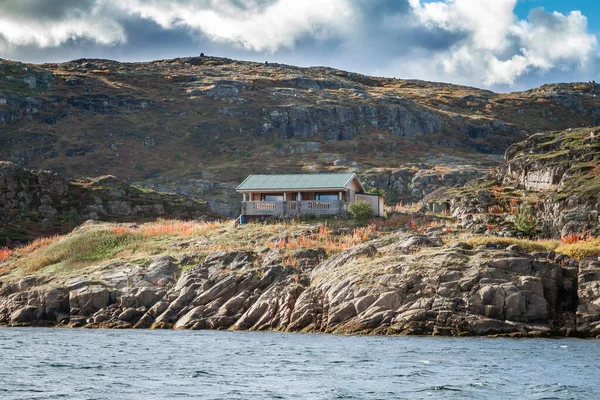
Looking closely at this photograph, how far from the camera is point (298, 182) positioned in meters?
85.4

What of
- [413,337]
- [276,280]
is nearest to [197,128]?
[276,280]

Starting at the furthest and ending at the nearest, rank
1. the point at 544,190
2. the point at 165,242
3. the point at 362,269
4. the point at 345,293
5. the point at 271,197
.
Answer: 1. the point at 271,197
2. the point at 544,190
3. the point at 165,242
4. the point at 362,269
5. the point at 345,293

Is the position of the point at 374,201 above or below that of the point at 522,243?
above

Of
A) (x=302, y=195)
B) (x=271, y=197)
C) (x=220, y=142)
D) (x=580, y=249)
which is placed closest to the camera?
(x=580, y=249)

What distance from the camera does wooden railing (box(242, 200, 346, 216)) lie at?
82.4 metres

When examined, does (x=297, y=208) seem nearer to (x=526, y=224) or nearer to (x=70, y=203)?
(x=526, y=224)

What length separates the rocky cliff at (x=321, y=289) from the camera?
5106 centimetres

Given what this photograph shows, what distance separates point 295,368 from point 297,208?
148 feet

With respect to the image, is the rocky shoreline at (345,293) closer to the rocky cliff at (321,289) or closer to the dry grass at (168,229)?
the rocky cliff at (321,289)

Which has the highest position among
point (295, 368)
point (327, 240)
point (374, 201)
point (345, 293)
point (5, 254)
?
point (374, 201)

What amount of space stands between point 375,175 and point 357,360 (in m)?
112

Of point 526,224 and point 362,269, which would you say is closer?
point 362,269

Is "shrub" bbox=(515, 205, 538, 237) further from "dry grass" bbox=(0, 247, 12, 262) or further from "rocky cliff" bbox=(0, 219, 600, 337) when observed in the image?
"dry grass" bbox=(0, 247, 12, 262)

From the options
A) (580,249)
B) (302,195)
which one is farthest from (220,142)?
(580,249)
